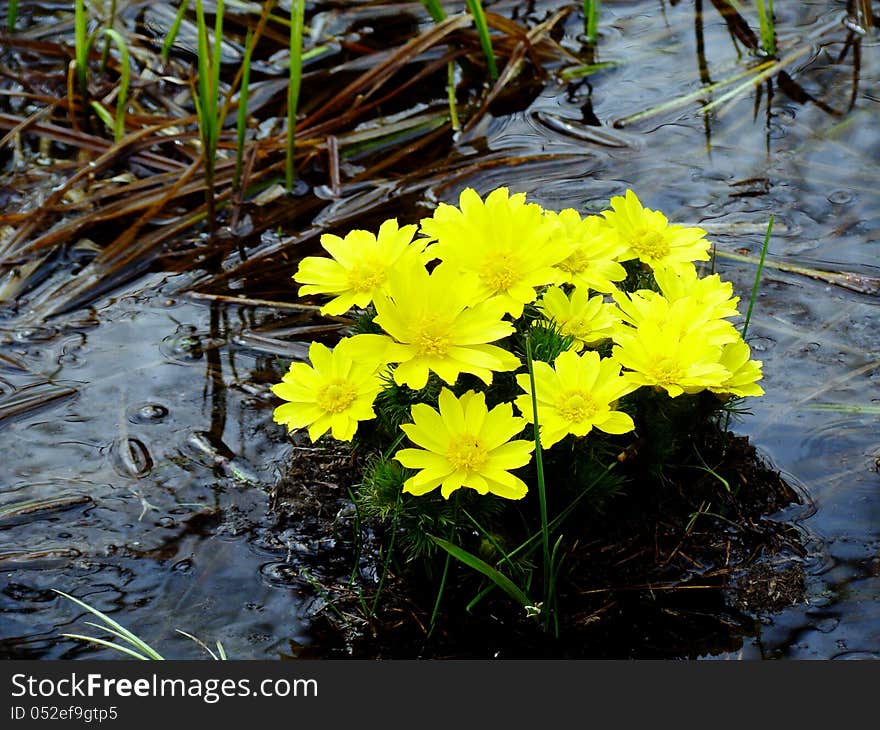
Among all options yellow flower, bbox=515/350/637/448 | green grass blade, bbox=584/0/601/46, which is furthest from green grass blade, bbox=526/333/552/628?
green grass blade, bbox=584/0/601/46

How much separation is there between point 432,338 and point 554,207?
1.70 m

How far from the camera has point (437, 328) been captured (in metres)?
1.84

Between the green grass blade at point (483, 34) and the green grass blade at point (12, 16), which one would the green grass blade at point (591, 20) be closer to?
the green grass blade at point (483, 34)

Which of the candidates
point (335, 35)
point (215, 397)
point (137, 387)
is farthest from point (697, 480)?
point (335, 35)

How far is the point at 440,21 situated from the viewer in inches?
160

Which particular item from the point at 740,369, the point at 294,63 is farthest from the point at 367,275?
the point at 294,63

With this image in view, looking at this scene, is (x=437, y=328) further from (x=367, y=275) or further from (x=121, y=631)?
(x=121, y=631)

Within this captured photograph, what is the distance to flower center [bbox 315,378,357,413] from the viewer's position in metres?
1.97

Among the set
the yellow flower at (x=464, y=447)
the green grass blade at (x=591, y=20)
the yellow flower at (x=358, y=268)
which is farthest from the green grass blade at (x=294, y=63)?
the yellow flower at (x=464, y=447)

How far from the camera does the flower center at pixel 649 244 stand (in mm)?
2225

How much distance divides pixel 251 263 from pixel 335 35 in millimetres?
1629

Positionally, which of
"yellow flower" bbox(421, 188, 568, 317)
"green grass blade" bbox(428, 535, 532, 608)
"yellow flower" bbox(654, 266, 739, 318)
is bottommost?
"green grass blade" bbox(428, 535, 532, 608)

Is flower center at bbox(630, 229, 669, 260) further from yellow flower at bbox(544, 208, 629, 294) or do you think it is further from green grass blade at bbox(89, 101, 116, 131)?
green grass blade at bbox(89, 101, 116, 131)

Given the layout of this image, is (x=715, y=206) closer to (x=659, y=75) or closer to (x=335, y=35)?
(x=659, y=75)
